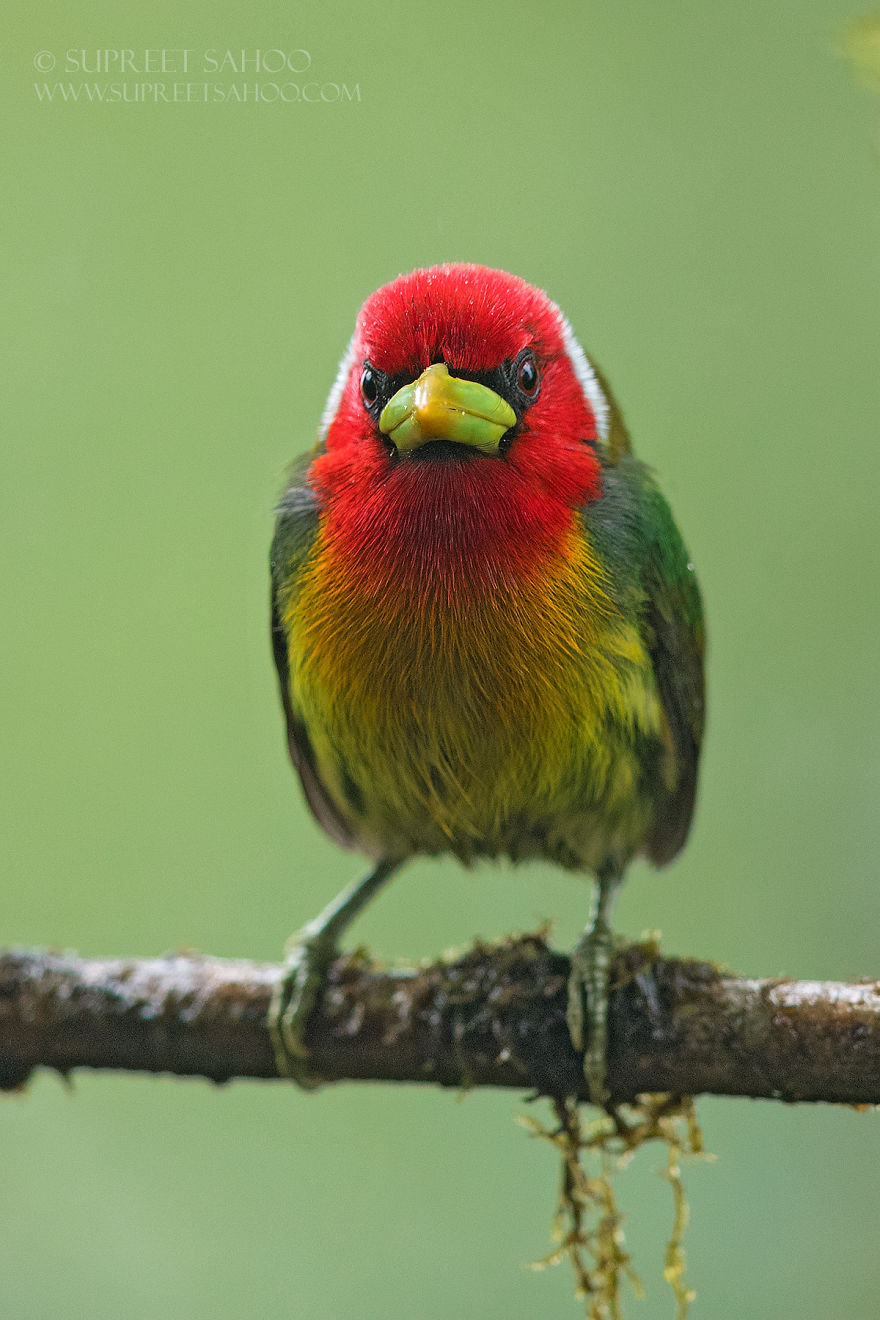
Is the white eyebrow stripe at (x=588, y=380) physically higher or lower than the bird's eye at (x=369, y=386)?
higher

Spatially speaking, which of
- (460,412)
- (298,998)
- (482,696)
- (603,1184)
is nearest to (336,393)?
(460,412)

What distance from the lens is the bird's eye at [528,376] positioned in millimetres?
2244

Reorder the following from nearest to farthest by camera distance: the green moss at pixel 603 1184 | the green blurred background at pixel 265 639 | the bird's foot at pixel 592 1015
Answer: the bird's foot at pixel 592 1015 < the green moss at pixel 603 1184 < the green blurred background at pixel 265 639

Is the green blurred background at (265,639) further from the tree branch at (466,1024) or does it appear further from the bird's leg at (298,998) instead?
the tree branch at (466,1024)

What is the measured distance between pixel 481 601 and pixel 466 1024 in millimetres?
816

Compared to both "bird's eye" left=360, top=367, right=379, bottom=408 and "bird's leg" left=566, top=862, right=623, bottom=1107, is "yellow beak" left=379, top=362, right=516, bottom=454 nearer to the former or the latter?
"bird's eye" left=360, top=367, right=379, bottom=408

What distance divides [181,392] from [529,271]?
1.34m

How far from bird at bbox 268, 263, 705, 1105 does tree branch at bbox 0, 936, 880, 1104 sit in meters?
0.07

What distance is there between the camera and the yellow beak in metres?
2.03

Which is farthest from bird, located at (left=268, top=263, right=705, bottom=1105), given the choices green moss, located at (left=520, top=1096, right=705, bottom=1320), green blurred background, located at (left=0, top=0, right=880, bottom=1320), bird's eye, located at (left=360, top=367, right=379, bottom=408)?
green blurred background, located at (left=0, top=0, right=880, bottom=1320)

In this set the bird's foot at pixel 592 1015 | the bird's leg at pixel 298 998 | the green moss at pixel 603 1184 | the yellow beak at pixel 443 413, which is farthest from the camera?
the bird's leg at pixel 298 998

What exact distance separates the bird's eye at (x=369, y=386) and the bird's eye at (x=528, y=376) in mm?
254


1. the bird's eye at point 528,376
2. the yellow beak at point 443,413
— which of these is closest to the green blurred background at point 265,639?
the bird's eye at point 528,376

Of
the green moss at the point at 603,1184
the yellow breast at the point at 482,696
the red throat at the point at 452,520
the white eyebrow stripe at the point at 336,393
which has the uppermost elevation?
the white eyebrow stripe at the point at 336,393
